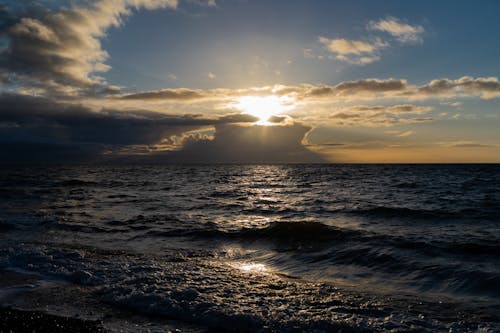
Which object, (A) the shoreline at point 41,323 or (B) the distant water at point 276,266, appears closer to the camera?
(A) the shoreline at point 41,323

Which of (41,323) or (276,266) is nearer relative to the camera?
(41,323)

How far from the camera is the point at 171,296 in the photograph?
25.5ft

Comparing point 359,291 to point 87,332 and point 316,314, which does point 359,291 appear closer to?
point 316,314

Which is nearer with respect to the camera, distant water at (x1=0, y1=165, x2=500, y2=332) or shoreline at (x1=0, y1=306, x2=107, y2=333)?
shoreline at (x1=0, y1=306, x2=107, y2=333)

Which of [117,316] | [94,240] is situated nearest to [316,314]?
[117,316]

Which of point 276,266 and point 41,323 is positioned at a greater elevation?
point 41,323

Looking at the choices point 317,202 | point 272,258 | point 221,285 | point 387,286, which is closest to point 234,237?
point 272,258

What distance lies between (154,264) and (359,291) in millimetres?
5827

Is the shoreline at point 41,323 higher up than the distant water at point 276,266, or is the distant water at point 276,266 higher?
the shoreline at point 41,323

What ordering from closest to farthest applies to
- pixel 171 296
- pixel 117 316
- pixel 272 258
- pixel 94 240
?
pixel 117 316 → pixel 171 296 → pixel 272 258 → pixel 94 240

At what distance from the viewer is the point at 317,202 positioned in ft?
88.4

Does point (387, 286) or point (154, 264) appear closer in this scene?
point (387, 286)

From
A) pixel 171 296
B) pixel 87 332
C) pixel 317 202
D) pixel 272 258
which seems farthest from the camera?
pixel 317 202

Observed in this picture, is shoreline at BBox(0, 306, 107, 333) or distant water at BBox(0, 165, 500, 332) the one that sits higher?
shoreline at BBox(0, 306, 107, 333)
